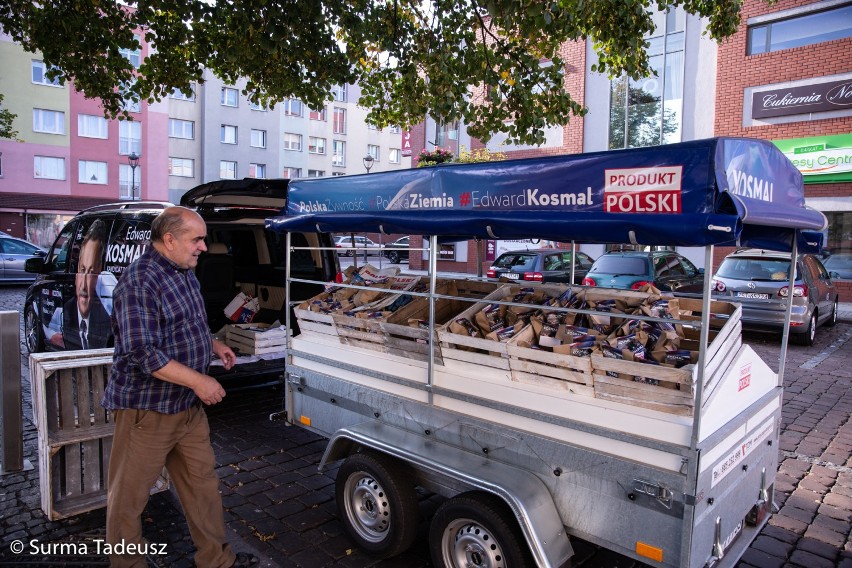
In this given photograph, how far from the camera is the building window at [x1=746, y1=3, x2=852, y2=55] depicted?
53.3ft

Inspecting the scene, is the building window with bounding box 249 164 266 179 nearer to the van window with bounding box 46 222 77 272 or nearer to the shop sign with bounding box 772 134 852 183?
the shop sign with bounding box 772 134 852 183

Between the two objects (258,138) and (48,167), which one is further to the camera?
(258,138)

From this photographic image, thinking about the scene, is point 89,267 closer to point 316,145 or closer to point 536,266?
point 536,266

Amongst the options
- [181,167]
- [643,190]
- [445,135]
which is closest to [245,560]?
[643,190]

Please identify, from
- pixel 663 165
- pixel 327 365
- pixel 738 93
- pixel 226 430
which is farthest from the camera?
pixel 738 93

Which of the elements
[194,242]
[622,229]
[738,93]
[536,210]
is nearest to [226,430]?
[194,242]

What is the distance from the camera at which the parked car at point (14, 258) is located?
698 inches

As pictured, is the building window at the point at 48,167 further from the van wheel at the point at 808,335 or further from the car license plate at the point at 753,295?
the van wheel at the point at 808,335

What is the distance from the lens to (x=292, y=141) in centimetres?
4700

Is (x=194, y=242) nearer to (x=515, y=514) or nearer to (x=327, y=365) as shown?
(x=327, y=365)

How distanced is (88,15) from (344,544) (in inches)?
319

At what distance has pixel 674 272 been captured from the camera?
41.0ft

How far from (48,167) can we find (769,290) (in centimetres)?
3944

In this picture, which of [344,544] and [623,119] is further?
[623,119]
